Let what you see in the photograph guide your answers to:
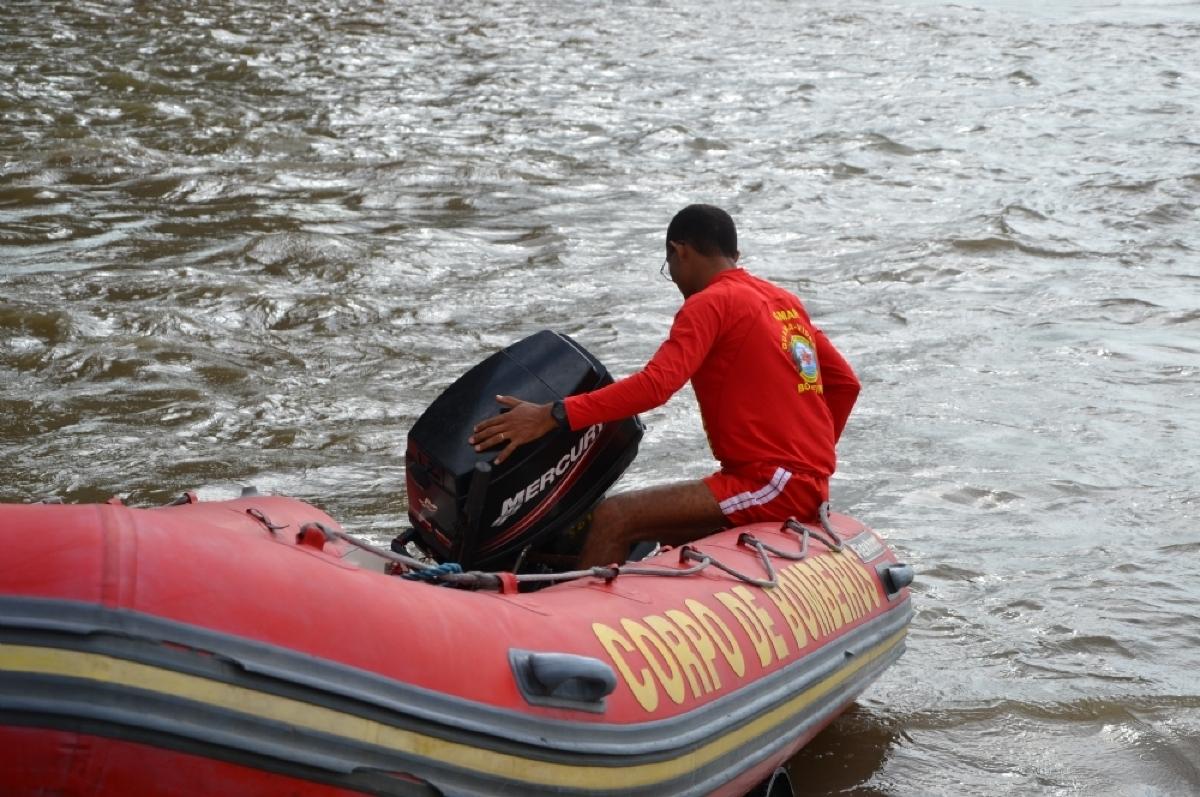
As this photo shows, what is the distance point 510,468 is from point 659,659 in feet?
2.82

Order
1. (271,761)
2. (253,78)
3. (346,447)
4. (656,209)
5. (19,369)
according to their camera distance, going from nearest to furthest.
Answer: (271,761), (346,447), (19,369), (656,209), (253,78)

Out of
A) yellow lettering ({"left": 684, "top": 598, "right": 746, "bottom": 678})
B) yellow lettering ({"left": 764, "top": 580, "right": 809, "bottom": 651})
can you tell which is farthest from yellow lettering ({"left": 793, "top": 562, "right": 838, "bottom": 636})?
yellow lettering ({"left": 684, "top": 598, "right": 746, "bottom": 678})

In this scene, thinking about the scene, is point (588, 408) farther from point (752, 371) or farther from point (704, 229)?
point (704, 229)

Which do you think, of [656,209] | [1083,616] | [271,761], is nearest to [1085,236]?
[656,209]

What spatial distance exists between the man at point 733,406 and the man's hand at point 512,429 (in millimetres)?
377

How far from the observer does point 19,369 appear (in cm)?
746

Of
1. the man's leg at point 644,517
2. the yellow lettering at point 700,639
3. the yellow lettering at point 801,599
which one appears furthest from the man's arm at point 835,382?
the yellow lettering at point 700,639

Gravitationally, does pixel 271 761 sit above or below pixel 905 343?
above

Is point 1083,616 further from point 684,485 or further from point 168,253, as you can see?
point 168,253

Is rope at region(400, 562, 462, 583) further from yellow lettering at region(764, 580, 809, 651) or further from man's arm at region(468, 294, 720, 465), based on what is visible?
yellow lettering at region(764, 580, 809, 651)

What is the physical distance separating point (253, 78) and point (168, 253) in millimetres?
7104

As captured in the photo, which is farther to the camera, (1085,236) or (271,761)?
(1085,236)

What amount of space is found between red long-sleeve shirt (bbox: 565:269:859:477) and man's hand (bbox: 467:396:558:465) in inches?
4.7

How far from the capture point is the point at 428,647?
269 cm
